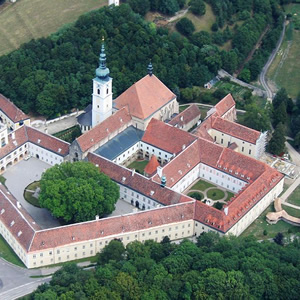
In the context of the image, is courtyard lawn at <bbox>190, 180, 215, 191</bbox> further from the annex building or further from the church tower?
the church tower

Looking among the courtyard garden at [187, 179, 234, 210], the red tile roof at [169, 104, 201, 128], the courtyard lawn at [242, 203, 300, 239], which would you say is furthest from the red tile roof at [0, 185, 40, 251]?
the red tile roof at [169, 104, 201, 128]

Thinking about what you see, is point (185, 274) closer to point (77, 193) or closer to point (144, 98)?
point (77, 193)

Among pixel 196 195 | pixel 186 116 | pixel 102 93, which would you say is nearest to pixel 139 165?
pixel 196 195

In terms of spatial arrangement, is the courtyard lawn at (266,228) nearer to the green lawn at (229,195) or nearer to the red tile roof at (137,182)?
the green lawn at (229,195)

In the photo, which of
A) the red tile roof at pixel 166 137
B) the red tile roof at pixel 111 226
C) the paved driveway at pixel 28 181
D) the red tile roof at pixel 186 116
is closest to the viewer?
the red tile roof at pixel 111 226

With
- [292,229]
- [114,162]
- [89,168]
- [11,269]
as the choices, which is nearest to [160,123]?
[114,162]

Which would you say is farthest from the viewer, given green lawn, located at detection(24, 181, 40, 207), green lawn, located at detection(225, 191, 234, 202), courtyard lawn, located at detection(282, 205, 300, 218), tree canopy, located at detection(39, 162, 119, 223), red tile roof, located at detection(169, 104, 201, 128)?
red tile roof, located at detection(169, 104, 201, 128)

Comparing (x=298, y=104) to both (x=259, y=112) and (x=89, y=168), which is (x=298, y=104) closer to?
(x=259, y=112)

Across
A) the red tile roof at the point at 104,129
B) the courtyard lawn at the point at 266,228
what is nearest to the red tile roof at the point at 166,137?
the red tile roof at the point at 104,129
